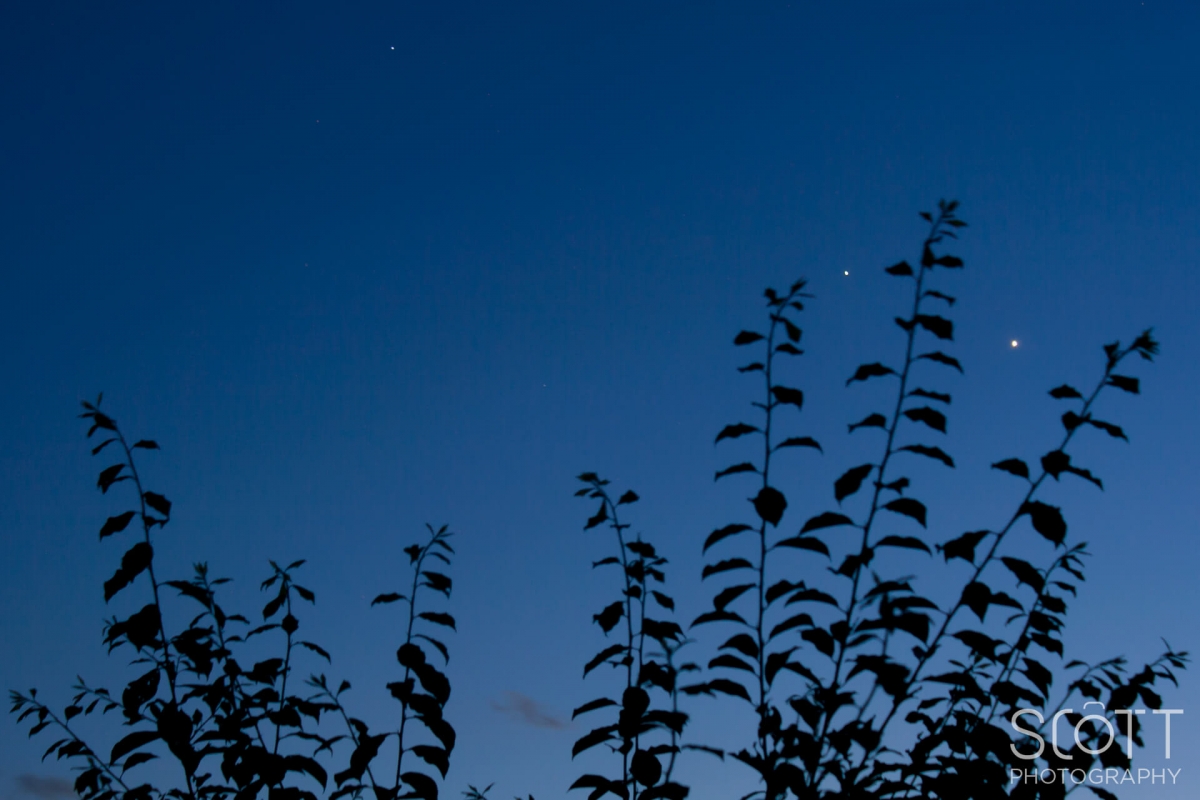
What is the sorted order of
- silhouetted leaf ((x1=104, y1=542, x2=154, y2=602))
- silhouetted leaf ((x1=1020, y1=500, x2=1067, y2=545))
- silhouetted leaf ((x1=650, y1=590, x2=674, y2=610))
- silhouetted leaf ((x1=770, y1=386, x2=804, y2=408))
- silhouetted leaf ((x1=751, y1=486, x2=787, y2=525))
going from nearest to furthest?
silhouetted leaf ((x1=1020, y1=500, x2=1067, y2=545))
silhouetted leaf ((x1=751, y1=486, x2=787, y2=525))
silhouetted leaf ((x1=770, y1=386, x2=804, y2=408))
silhouetted leaf ((x1=104, y1=542, x2=154, y2=602))
silhouetted leaf ((x1=650, y1=590, x2=674, y2=610))

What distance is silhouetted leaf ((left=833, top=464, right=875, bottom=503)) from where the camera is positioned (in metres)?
2.64

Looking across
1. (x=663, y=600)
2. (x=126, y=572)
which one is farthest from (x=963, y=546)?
(x=126, y=572)

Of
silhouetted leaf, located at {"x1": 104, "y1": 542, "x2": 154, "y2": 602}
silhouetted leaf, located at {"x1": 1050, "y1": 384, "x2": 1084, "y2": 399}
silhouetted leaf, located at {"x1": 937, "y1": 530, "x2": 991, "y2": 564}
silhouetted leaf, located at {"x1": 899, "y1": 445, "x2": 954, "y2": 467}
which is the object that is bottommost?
silhouetted leaf, located at {"x1": 104, "y1": 542, "x2": 154, "y2": 602}

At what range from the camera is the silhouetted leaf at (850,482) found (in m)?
2.64

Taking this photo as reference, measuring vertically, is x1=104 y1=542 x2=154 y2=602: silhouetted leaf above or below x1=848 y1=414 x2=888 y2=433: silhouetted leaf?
below

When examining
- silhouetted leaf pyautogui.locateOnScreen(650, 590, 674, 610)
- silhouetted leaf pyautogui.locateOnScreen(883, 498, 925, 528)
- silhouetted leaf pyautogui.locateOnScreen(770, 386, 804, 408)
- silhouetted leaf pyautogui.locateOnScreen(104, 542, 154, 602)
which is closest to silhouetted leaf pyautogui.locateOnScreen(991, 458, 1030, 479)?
silhouetted leaf pyautogui.locateOnScreen(883, 498, 925, 528)

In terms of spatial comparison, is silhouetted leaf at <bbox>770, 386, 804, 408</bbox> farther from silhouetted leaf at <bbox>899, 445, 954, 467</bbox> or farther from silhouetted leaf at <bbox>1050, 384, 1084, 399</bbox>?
silhouetted leaf at <bbox>1050, 384, 1084, 399</bbox>

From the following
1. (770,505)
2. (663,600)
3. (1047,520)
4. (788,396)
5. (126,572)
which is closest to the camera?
(1047,520)

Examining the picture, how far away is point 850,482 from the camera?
8.75ft

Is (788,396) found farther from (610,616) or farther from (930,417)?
(610,616)

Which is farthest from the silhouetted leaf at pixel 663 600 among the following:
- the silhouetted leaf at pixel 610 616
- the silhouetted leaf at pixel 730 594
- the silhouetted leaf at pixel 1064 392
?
the silhouetted leaf at pixel 1064 392

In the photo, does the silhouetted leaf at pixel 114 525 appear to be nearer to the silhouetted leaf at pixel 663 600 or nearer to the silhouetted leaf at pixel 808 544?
the silhouetted leaf at pixel 663 600

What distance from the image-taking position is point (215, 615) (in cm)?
407

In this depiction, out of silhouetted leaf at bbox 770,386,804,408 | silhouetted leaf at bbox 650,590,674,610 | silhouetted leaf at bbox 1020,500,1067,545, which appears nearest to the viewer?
silhouetted leaf at bbox 1020,500,1067,545
